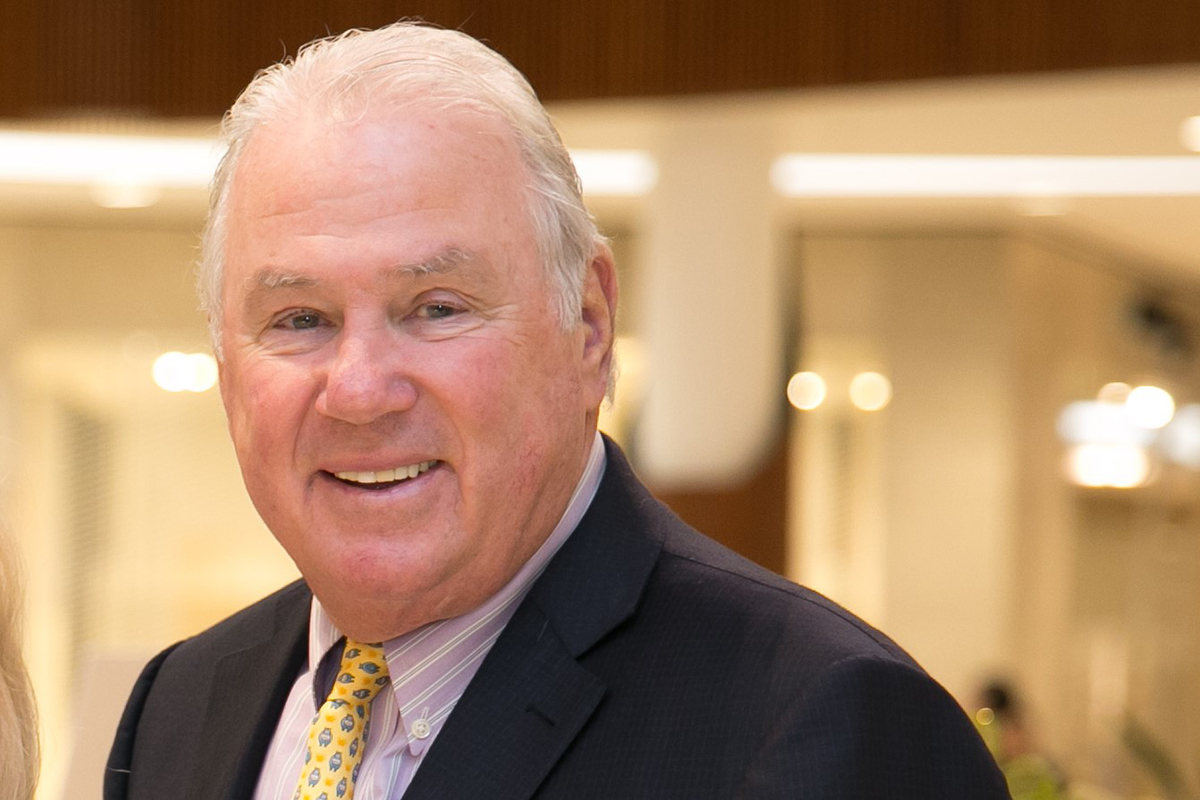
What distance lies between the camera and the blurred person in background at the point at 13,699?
1.86 m

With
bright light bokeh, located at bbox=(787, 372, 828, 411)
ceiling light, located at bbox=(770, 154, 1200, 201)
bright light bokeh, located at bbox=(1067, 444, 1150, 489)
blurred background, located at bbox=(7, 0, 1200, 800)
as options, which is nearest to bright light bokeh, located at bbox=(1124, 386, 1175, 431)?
blurred background, located at bbox=(7, 0, 1200, 800)

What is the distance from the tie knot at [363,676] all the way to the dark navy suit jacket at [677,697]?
123 millimetres

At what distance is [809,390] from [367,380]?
9.97 metres

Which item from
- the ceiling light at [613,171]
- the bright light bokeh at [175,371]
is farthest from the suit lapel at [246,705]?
the bright light bokeh at [175,371]

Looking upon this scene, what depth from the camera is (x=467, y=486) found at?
4.64 ft

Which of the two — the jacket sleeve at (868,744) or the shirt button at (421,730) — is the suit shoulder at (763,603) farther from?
the shirt button at (421,730)

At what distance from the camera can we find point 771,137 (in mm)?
7785

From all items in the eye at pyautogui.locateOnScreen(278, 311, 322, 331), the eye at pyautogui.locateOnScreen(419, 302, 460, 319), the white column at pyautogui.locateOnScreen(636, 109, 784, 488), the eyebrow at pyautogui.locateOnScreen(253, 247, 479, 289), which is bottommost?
the white column at pyautogui.locateOnScreen(636, 109, 784, 488)

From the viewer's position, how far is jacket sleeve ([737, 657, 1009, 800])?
4.09 ft

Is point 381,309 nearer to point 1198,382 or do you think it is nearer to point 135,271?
point 135,271

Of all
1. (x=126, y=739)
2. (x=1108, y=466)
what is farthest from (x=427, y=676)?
(x=1108, y=466)

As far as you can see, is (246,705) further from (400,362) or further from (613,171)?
(613,171)

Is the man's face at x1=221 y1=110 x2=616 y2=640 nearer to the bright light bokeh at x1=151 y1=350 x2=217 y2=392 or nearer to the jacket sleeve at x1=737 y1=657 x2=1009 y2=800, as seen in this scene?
the jacket sleeve at x1=737 y1=657 x2=1009 y2=800

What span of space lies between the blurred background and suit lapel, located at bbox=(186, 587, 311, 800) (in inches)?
212
